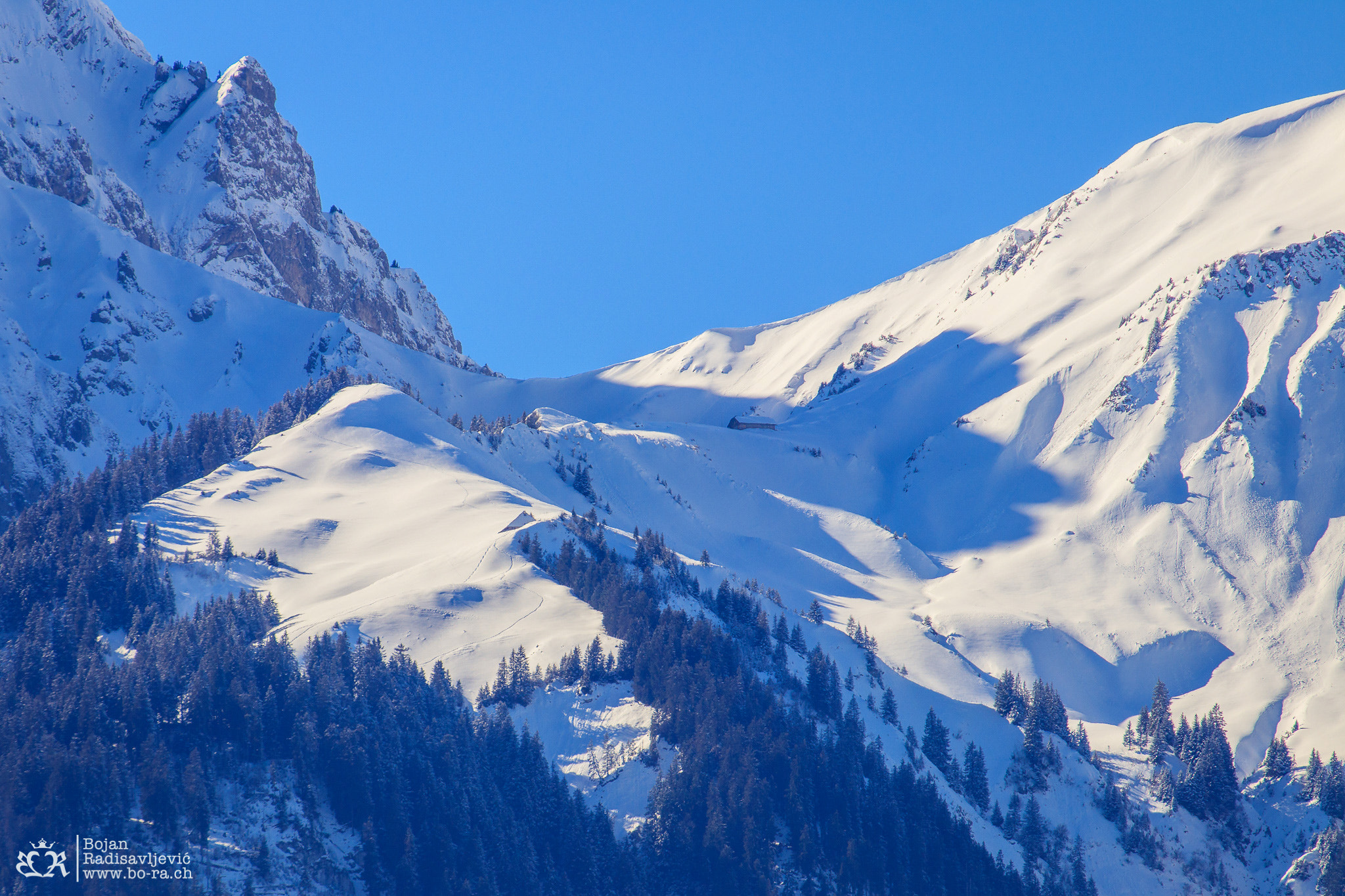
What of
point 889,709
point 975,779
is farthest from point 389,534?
point 975,779

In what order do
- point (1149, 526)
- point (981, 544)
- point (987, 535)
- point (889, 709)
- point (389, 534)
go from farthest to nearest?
point (987, 535)
point (981, 544)
point (1149, 526)
point (389, 534)
point (889, 709)

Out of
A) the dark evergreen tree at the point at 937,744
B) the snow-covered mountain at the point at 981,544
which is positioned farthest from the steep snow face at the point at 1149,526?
the dark evergreen tree at the point at 937,744

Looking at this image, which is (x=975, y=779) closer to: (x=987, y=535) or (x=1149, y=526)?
(x=1149, y=526)

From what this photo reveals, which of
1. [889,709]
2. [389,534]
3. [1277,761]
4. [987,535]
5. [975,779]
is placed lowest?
[1277,761]

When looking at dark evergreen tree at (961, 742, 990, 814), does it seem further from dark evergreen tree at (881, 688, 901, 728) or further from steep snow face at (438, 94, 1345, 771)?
steep snow face at (438, 94, 1345, 771)

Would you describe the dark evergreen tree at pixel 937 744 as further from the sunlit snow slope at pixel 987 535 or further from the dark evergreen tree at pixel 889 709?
the sunlit snow slope at pixel 987 535

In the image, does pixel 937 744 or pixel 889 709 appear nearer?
pixel 937 744

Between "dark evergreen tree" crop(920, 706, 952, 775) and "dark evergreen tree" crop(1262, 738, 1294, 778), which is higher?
"dark evergreen tree" crop(920, 706, 952, 775)

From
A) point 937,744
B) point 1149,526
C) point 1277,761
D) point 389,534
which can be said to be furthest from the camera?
point 1149,526

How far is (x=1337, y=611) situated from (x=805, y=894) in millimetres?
90870

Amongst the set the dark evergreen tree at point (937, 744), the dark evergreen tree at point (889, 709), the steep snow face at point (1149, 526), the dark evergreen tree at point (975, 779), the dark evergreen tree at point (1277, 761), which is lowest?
the dark evergreen tree at point (1277, 761)

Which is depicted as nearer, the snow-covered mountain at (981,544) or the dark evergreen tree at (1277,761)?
the snow-covered mountain at (981,544)

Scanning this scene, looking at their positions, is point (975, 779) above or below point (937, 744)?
below

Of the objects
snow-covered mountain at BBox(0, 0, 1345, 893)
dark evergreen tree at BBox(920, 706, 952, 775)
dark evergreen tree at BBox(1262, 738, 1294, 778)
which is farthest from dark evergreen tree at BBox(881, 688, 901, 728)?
dark evergreen tree at BBox(1262, 738, 1294, 778)
